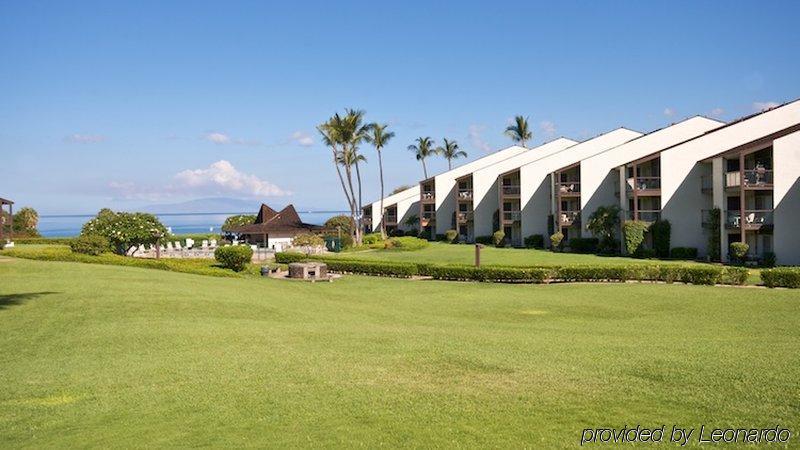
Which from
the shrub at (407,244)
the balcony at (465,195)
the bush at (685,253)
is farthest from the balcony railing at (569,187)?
the balcony at (465,195)

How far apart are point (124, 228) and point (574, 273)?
28.6 metres

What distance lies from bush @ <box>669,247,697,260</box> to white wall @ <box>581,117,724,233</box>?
9.83 m

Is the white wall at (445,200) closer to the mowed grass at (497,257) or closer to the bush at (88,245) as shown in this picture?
the mowed grass at (497,257)

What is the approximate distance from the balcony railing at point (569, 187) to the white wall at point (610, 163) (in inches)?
58.0

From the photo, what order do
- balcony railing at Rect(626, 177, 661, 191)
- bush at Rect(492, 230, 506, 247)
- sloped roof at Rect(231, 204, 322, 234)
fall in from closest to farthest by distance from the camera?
balcony railing at Rect(626, 177, 661, 191) → bush at Rect(492, 230, 506, 247) → sloped roof at Rect(231, 204, 322, 234)

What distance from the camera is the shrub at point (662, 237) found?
4491 centimetres

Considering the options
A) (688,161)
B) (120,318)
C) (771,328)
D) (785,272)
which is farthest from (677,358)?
(688,161)

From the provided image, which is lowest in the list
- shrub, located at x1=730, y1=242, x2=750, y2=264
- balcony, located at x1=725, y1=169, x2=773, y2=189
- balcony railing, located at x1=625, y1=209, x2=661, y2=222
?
shrub, located at x1=730, y1=242, x2=750, y2=264

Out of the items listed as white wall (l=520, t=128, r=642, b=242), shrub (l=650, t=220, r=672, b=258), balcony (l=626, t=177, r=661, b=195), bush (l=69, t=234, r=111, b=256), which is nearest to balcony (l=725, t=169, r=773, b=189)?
shrub (l=650, t=220, r=672, b=258)

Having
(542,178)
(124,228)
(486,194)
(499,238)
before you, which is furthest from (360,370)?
(486,194)

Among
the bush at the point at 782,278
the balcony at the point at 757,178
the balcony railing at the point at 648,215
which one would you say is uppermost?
the balcony at the point at 757,178

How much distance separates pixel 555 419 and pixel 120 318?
12.7 metres

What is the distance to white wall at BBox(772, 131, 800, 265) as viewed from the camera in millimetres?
37312

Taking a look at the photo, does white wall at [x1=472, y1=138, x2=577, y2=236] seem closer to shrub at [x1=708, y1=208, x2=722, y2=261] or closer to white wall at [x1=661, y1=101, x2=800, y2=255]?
white wall at [x1=661, y1=101, x2=800, y2=255]
